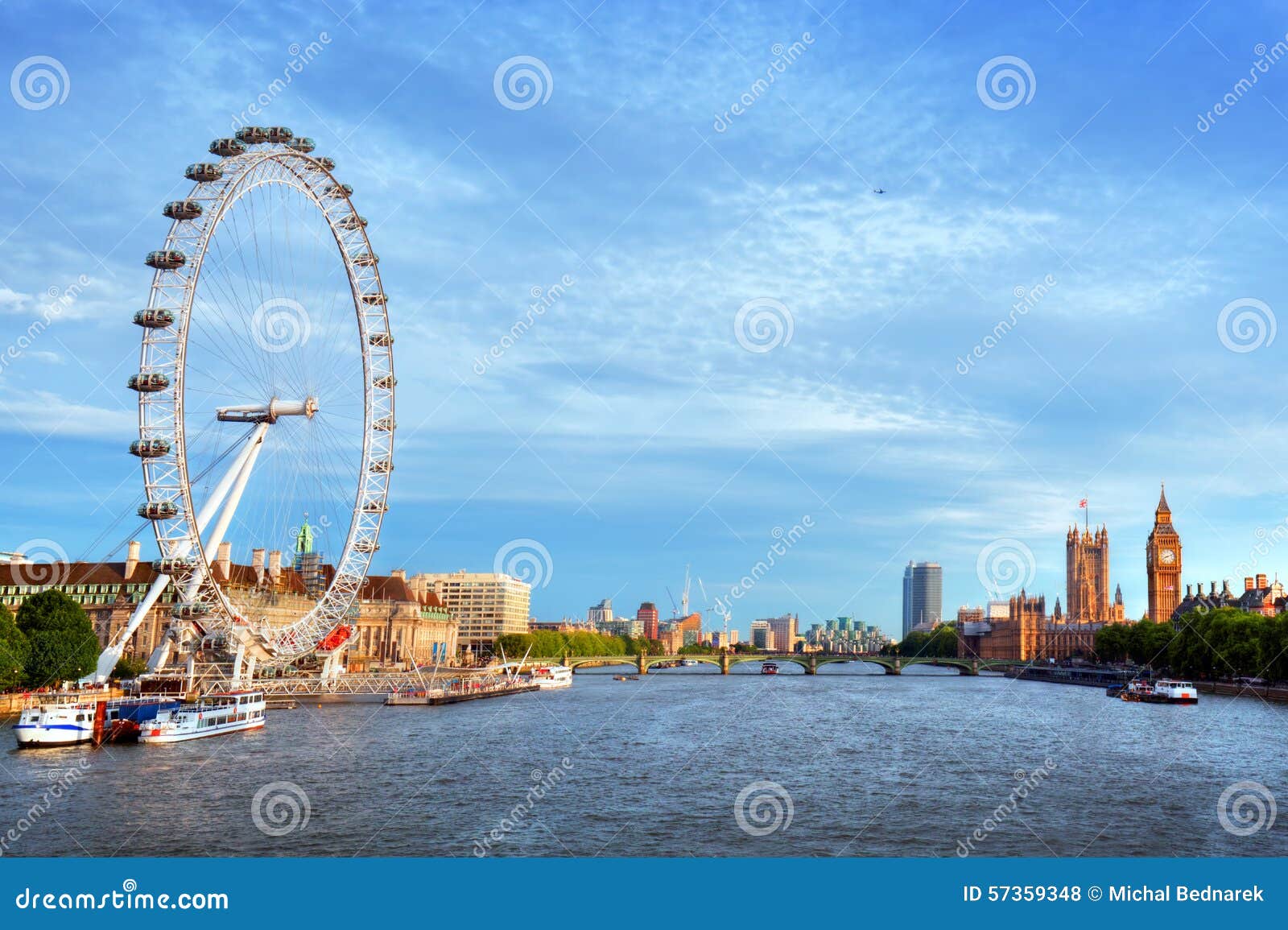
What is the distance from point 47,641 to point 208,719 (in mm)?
16616

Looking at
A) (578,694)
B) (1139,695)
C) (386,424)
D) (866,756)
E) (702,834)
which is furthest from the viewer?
(578,694)

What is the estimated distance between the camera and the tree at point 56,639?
215 ft

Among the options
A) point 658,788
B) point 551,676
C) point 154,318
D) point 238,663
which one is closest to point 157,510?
point 154,318

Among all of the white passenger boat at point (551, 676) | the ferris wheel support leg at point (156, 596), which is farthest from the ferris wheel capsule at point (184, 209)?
the white passenger boat at point (551, 676)

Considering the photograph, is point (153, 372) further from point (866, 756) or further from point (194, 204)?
point (866, 756)

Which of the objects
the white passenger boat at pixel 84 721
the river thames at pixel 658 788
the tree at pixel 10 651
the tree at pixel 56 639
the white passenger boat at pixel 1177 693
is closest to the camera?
the river thames at pixel 658 788

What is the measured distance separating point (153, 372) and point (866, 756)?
1602 inches

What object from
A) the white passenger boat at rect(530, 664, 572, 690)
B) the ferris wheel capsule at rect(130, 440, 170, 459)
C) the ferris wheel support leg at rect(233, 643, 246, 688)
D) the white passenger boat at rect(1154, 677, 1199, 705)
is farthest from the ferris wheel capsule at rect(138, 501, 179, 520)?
the white passenger boat at rect(1154, 677, 1199, 705)

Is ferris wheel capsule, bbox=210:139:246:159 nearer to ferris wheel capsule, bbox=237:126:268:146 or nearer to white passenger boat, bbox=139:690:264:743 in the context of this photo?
ferris wheel capsule, bbox=237:126:268:146

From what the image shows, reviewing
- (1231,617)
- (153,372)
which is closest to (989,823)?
(153,372)

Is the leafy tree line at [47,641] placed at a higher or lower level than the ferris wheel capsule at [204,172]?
lower

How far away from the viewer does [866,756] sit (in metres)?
48.3

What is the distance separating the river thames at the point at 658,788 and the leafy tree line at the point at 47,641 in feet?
44.5

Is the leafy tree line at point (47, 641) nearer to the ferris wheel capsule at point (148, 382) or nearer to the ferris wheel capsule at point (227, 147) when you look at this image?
the ferris wheel capsule at point (148, 382)
